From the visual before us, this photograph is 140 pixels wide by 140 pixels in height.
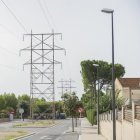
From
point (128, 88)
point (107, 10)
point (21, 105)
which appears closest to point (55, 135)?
point (107, 10)

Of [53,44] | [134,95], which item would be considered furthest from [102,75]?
[53,44]

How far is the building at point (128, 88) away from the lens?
95.2 meters

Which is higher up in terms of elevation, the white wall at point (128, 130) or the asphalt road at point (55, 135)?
the white wall at point (128, 130)

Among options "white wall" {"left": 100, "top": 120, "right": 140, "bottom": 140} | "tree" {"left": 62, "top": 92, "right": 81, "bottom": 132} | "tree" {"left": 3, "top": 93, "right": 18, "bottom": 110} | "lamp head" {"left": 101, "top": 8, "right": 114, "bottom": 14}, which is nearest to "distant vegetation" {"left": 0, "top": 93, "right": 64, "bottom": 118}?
"tree" {"left": 3, "top": 93, "right": 18, "bottom": 110}

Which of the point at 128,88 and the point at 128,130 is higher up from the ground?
the point at 128,88

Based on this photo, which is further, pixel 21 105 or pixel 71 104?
pixel 21 105

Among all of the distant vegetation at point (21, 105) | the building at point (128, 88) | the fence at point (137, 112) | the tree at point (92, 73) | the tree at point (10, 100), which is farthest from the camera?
the tree at point (10, 100)

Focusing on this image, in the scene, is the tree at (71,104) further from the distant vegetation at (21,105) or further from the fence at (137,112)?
the distant vegetation at (21,105)

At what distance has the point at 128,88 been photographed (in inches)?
3959

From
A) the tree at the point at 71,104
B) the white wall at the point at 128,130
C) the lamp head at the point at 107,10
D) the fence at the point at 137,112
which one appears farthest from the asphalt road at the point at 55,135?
the fence at the point at 137,112

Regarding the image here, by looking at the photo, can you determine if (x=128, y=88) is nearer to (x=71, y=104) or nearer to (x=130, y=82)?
(x=130, y=82)

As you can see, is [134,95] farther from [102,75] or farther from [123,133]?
[123,133]

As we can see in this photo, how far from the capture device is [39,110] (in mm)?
146000

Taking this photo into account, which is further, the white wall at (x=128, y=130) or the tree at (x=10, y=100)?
the tree at (x=10, y=100)
